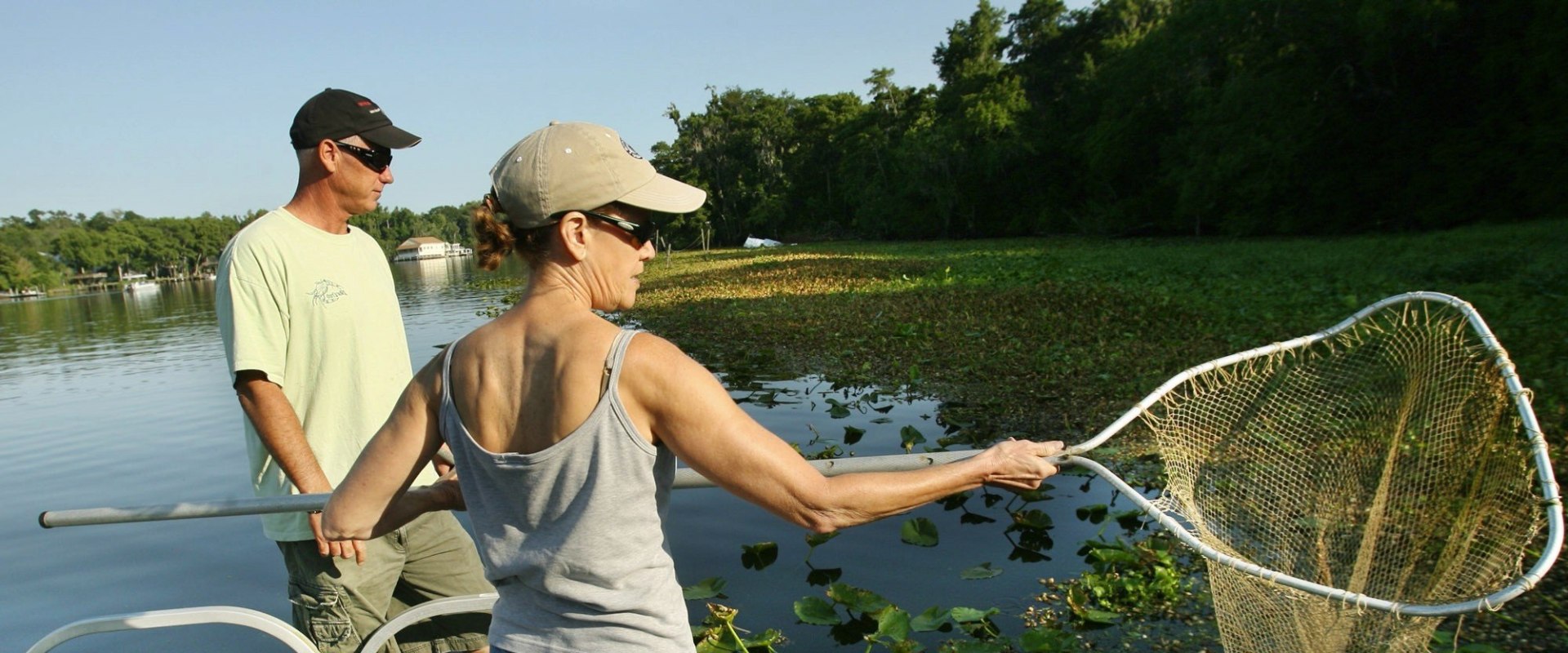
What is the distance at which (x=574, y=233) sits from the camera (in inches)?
61.2

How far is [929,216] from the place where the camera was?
2088 inches

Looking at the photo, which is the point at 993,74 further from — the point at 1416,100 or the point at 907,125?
the point at 1416,100

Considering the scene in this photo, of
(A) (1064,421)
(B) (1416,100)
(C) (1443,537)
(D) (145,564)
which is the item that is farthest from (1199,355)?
(B) (1416,100)

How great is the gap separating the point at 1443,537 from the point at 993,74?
49.7m

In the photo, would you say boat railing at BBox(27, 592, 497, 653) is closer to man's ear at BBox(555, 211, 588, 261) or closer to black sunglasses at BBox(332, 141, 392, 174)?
black sunglasses at BBox(332, 141, 392, 174)

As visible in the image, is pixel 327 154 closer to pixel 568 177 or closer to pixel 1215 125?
pixel 568 177

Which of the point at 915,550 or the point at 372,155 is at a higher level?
the point at 372,155

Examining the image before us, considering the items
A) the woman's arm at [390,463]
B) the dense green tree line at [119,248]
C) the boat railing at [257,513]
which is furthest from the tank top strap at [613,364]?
the dense green tree line at [119,248]

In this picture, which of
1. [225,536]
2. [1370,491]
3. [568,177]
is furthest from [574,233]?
[225,536]

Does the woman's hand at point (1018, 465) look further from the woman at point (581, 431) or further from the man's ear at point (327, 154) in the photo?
the man's ear at point (327, 154)

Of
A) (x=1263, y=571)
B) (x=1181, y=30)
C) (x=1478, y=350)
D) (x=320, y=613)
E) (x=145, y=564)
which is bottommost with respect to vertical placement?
(x=145, y=564)

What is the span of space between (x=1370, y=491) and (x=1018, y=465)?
267 centimetres

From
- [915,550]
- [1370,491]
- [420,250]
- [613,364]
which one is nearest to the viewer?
[613,364]

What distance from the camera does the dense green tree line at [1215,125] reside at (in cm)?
2445
